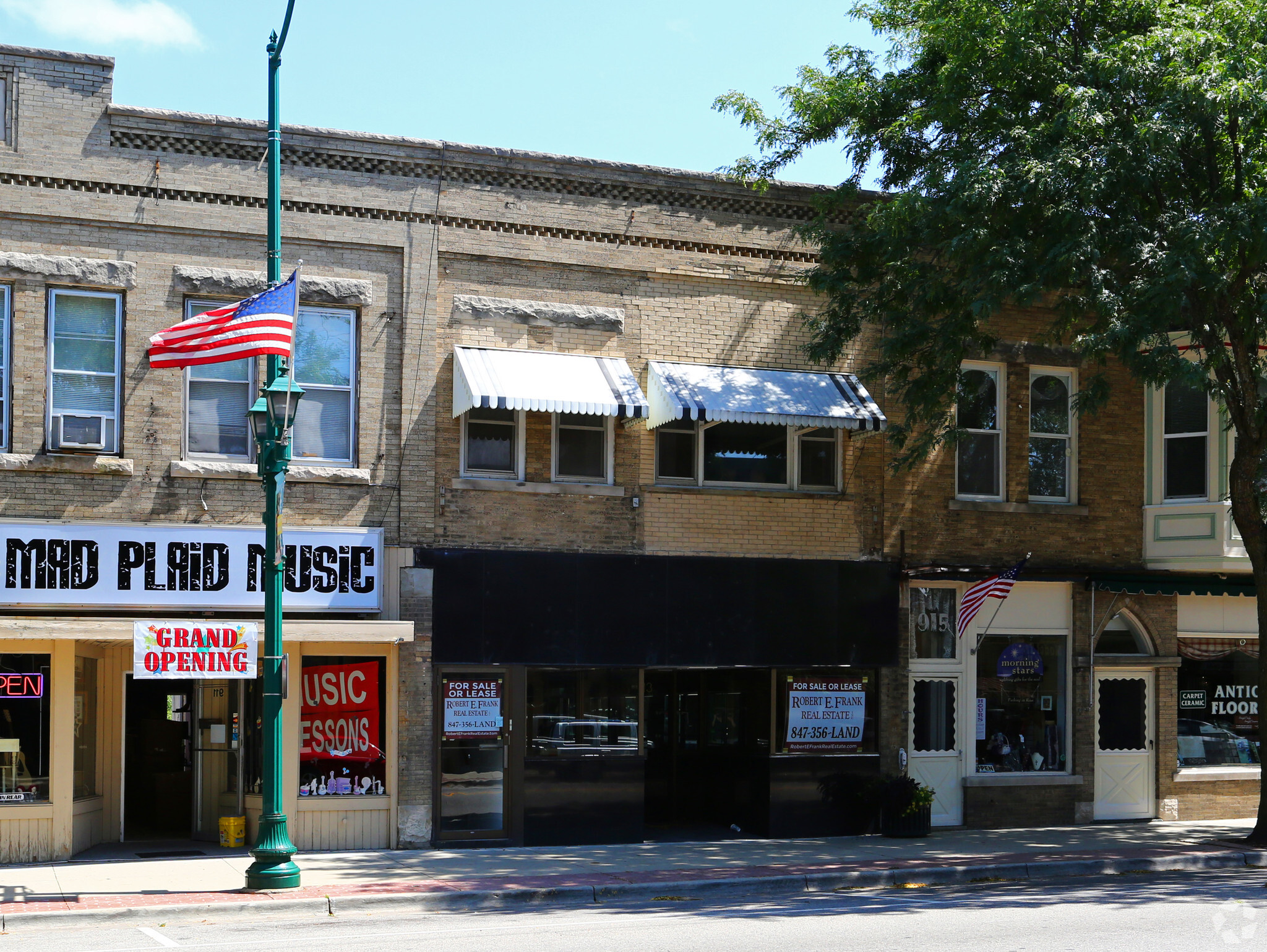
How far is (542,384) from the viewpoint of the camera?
52.4ft

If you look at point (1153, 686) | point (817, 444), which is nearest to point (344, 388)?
point (817, 444)

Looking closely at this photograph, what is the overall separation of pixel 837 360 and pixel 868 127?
3.03m

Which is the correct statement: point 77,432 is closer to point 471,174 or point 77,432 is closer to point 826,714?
point 471,174

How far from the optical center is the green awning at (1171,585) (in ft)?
61.6

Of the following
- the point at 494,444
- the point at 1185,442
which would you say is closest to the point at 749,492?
the point at 494,444

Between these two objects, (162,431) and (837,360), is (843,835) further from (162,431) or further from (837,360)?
(162,431)

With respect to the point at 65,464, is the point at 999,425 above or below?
above

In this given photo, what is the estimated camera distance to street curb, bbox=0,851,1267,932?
11828 millimetres

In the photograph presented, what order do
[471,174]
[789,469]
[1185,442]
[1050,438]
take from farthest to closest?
[1185,442] → [1050,438] → [789,469] → [471,174]

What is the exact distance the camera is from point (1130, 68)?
1473cm

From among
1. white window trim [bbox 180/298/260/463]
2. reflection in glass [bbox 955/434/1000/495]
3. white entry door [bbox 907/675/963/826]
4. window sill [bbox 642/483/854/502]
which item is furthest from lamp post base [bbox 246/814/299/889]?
reflection in glass [bbox 955/434/1000/495]

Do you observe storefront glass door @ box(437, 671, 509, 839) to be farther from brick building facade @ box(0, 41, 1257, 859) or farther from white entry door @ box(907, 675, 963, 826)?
white entry door @ box(907, 675, 963, 826)

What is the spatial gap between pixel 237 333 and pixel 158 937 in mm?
5505

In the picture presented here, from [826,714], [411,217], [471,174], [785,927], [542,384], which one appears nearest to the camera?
[785,927]
